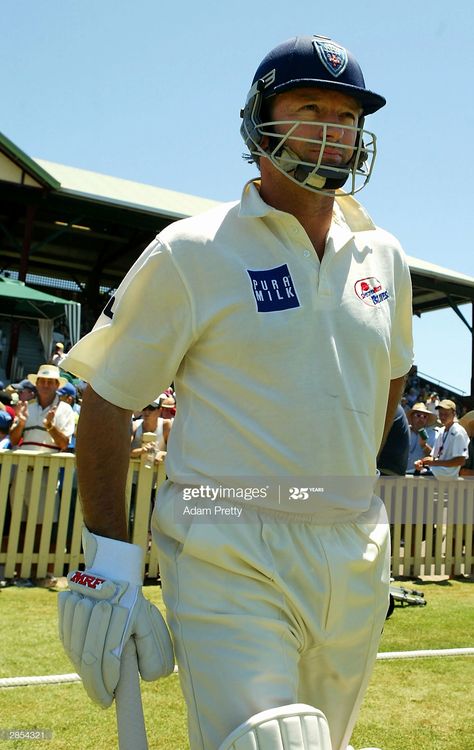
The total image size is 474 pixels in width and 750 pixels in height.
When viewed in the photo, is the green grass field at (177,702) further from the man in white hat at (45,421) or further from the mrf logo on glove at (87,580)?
the man in white hat at (45,421)

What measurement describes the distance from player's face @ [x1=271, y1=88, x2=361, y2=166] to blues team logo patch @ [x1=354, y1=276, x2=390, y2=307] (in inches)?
13.5

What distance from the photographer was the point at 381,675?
4.67 m

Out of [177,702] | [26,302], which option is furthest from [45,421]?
[26,302]

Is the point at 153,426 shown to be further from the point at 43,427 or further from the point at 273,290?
the point at 273,290

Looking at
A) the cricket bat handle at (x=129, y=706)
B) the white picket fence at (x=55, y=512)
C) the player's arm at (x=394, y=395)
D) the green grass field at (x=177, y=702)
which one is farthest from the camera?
the white picket fence at (x=55, y=512)

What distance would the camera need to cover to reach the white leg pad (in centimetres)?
167

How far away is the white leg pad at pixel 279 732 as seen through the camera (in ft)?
5.49

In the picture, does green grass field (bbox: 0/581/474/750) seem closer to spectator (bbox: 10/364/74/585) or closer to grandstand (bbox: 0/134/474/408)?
spectator (bbox: 10/364/74/585)

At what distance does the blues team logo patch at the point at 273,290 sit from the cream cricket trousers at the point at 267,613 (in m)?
0.54

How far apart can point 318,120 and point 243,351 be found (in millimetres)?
706

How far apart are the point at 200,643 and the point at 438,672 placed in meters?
3.41

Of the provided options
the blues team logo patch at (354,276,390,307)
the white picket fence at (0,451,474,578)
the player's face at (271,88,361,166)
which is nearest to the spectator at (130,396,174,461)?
the white picket fence at (0,451,474,578)

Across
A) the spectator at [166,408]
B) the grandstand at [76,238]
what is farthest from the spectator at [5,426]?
the grandstand at [76,238]

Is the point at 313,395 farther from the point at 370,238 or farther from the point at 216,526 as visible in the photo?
the point at 370,238
